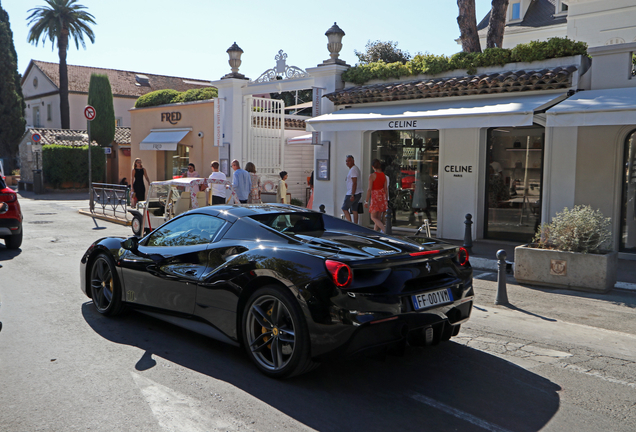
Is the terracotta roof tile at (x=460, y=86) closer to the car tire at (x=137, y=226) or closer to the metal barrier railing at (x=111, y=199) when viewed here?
the car tire at (x=137, y=226)

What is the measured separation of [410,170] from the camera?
13.8 m

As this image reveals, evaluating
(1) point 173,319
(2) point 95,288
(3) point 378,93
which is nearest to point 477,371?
(1) point 173,319

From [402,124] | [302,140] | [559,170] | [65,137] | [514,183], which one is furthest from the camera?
[65,137]

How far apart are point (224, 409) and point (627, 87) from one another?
9656mm

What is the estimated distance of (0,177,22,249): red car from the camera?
1046 centimetres

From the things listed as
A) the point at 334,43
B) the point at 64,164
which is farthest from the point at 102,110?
the point at 334,43

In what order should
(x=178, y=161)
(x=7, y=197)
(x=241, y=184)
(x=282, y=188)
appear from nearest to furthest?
(x=7, y=197) → (x=241, y=184) → (x=282, y=188) → (x=178, y=161)

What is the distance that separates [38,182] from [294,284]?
29875 millimetres

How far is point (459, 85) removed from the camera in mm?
11836

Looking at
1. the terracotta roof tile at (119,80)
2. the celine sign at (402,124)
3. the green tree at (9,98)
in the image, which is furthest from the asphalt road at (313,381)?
the terracotta roof tile at (119,80)

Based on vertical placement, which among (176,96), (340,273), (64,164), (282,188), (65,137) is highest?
(176,96)

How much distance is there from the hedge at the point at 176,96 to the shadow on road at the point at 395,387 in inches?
729

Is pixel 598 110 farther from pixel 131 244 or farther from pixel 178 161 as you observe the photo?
pixel 178 161

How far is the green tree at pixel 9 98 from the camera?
135 feet
